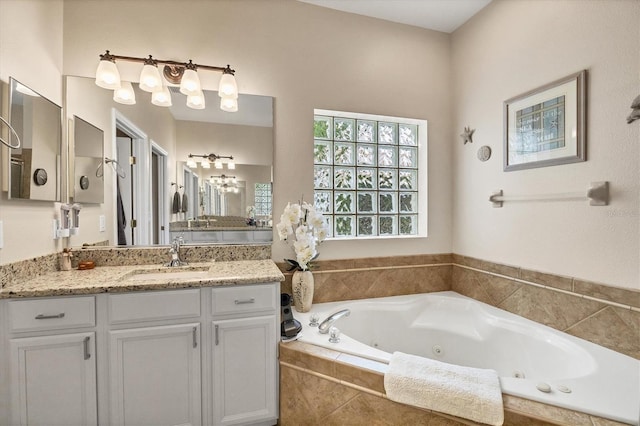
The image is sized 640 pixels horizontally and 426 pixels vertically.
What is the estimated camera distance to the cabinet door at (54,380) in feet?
4.46

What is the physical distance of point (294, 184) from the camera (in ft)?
7.37

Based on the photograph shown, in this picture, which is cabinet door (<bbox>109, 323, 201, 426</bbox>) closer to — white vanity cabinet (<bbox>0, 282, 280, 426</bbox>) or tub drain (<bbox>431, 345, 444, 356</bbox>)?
white vanity cabinet (<bbox>0, 282, 280, 426</bbox>)

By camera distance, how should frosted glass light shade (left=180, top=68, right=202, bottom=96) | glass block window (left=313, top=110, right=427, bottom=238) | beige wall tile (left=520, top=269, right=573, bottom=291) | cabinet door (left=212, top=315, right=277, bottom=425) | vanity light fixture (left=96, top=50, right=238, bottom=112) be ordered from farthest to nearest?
1. glass block window (left=313, top=110, right=427, bottom=238)
2. frosted glass light shade (left=180, top=68, right=202, bottom=96)
3. vanity light fixture (left=96, top=50, right=238, bottom=112)
4. beige wall tile (left=520, top=269, right=573, bottom=291)
5. cabinet door (left=212, top=315, right=277, bottom=425)

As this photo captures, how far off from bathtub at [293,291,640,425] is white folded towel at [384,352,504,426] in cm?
10

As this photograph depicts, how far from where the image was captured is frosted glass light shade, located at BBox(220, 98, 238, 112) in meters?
2.07

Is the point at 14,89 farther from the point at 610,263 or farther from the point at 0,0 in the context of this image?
the point at 610,263

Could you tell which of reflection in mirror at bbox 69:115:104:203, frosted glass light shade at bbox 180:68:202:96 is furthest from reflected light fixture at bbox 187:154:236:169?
reflection in mirror at bbox 69:115:104:203

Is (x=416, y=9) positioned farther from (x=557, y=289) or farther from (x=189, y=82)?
(x=557, y=289)

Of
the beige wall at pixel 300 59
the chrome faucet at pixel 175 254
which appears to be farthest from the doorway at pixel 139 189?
the beige wall at pixel 300 59

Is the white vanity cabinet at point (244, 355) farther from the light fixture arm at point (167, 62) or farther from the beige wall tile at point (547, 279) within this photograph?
the beige wall tile at point (547, 279)

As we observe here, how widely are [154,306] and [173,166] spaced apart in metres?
1.00

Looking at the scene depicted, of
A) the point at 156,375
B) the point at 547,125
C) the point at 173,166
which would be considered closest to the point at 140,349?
the point at 156,375

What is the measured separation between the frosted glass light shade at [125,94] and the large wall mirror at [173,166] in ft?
0.09

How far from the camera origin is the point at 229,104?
2.08 metres
